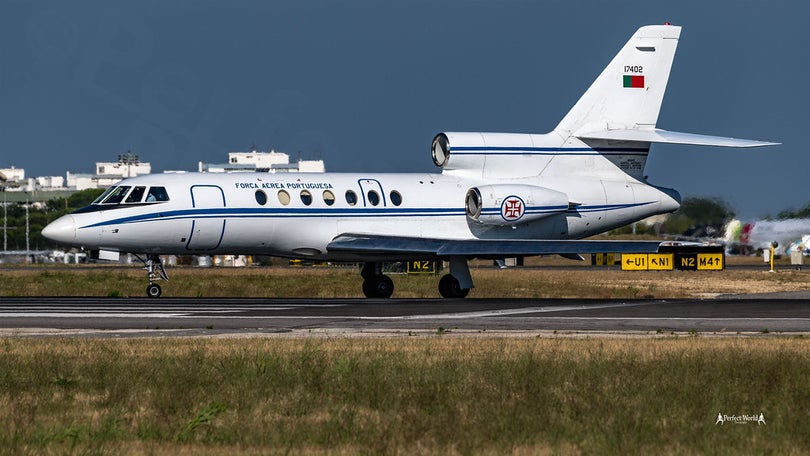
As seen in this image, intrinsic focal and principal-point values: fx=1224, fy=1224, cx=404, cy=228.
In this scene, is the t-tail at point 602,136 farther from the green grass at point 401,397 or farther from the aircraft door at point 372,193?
the green grass at point 401,397

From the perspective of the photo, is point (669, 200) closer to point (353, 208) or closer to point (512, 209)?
point (512, 209)

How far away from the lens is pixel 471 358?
16.6 metres

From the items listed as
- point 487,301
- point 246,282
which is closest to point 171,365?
point 487,301

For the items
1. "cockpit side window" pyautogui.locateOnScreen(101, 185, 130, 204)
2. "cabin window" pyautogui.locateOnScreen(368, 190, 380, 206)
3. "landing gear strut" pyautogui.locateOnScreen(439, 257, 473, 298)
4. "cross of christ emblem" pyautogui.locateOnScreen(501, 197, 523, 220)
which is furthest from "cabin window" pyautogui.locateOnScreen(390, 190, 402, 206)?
"cockpit side window" pyautogui.locateOnScreen(101, 185, 130, 204)

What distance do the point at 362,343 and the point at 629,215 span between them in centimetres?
2101

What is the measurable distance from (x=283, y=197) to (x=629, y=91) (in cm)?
1166

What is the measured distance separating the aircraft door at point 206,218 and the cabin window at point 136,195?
1.38m

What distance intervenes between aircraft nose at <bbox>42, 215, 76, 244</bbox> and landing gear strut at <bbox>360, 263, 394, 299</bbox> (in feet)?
29.1

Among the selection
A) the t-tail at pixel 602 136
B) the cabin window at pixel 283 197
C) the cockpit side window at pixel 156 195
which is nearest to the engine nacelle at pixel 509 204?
the t-tail at pixel 602 136

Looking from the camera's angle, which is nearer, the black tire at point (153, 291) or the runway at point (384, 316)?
the runway at point (384, 316)

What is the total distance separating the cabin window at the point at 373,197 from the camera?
35.9 m

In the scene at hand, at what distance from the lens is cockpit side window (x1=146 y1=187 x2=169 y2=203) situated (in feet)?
110

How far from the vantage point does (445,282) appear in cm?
3641

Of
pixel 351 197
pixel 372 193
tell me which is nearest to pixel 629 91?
pixel 372 193
